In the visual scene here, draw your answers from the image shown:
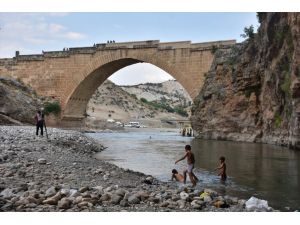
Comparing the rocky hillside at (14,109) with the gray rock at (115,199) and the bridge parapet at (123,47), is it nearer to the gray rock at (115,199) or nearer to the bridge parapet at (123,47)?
the bridge parapet at (123,47)

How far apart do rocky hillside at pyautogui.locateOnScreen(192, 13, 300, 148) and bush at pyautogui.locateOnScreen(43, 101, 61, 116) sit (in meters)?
16.8

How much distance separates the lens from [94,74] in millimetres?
45875

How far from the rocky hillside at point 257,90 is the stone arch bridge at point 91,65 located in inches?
94.7

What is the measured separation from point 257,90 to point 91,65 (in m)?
19.6

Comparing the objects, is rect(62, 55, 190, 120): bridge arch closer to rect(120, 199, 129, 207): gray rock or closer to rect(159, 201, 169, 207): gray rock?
rect(159, 201, 169, 207): gray rock

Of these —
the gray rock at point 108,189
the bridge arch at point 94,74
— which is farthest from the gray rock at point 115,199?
the bridge arch at point 94,74

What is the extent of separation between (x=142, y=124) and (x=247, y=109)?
50048 millimetres

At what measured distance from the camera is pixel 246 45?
34.6 metres

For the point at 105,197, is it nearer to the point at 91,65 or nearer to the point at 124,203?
the point at 124,203

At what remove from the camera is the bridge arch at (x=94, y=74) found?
4075 cm

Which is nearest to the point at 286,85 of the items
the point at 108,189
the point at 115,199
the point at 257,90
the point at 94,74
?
the point at 257,90

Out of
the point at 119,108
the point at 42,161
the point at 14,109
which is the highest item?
the point at 119,108

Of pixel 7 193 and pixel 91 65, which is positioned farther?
pixel 91 65

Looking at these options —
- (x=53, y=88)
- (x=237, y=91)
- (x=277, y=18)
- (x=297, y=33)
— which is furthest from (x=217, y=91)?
(x=53, y=88)
